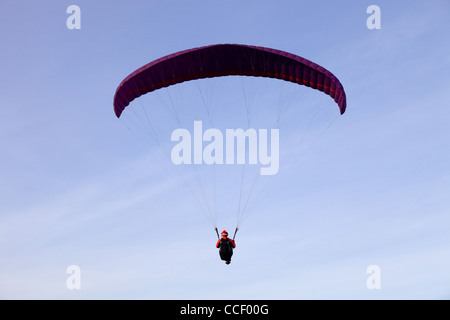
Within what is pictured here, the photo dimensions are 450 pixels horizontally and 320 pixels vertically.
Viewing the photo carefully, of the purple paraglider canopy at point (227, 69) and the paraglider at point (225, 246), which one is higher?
the purple paraglider canopy at point (227, 69)

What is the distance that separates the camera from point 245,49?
26344 mm

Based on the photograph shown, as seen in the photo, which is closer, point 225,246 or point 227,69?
point 225,246

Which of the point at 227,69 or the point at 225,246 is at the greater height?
the point at 227,69

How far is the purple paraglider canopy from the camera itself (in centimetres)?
2631

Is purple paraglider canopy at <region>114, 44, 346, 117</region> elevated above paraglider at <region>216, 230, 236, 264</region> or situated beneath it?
elevated above

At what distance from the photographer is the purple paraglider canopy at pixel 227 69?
86.3ft

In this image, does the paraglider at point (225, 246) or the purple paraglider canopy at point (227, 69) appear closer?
the paraglider at point (225, 246)

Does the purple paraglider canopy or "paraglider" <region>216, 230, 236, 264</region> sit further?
the purple paraglider canopy

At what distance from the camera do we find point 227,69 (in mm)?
27484
